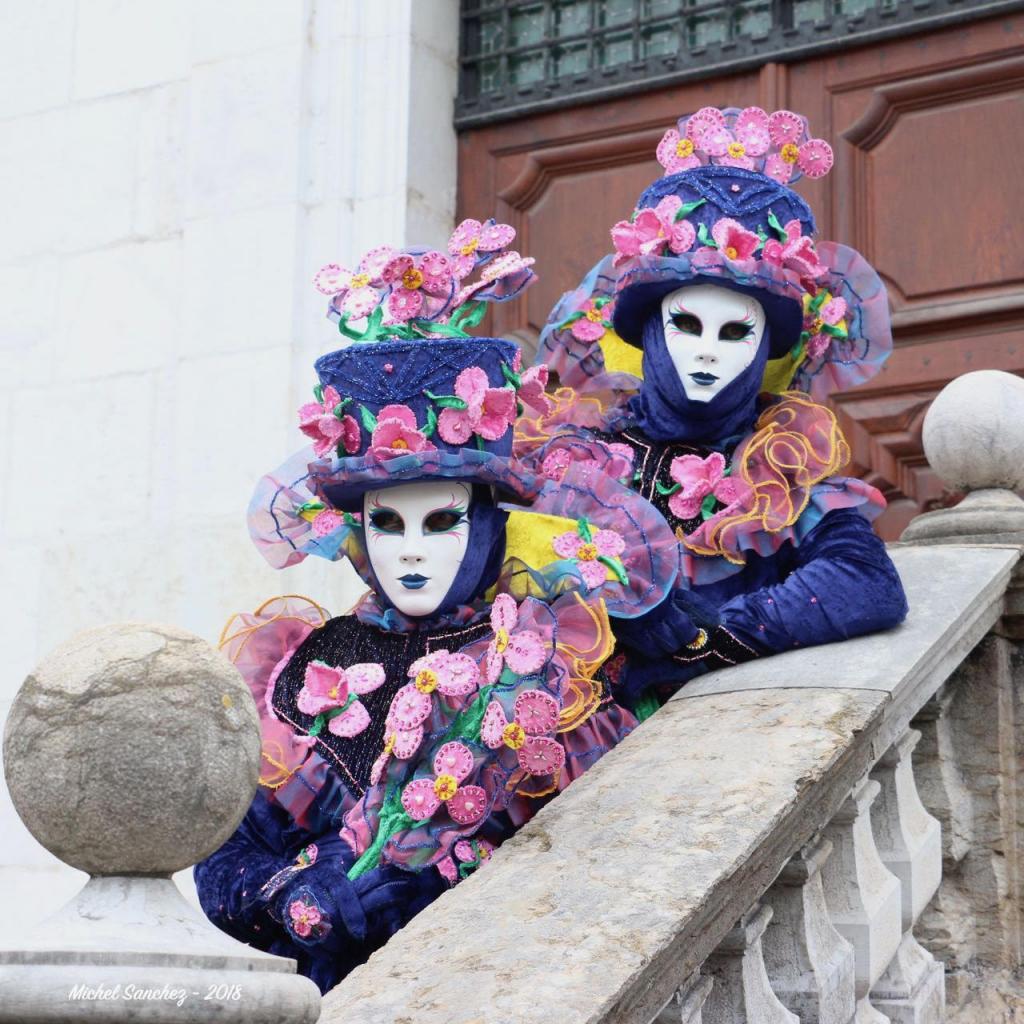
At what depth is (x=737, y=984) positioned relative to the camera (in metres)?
2.67

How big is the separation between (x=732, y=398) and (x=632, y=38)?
2.30 m

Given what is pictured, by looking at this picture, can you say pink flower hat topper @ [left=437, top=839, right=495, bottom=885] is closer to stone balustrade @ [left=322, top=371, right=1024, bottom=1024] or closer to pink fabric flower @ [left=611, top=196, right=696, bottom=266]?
stone balustrade @ [left=322, top=371, right=1024, bottom=1024]

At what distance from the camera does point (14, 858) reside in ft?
18.5

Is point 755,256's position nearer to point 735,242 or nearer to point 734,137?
point 735,242

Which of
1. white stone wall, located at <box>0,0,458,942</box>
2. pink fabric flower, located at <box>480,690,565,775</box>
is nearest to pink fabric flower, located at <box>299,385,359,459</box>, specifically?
pink fabric flower, located at <box>480,690,565,775</box>

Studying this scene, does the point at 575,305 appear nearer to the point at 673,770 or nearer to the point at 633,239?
Result: the point at 633,239

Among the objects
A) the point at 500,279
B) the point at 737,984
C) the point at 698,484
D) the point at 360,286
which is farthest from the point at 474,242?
the point at 737,984

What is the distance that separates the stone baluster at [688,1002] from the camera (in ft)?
8.32

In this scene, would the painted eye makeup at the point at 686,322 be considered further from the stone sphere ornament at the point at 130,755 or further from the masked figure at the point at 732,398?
the stone sphere ornament at the point at 130,755

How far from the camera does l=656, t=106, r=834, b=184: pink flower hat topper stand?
420 centimetres

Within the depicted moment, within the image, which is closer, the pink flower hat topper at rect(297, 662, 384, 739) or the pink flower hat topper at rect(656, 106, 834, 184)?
the pink flower hat topper at rect(297, 662, 384, 739)

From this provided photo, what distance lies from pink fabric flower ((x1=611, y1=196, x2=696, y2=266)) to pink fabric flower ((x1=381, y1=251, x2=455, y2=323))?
52cm

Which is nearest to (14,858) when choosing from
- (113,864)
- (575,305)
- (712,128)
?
(575,305)

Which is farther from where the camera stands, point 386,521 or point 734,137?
point 734,137
